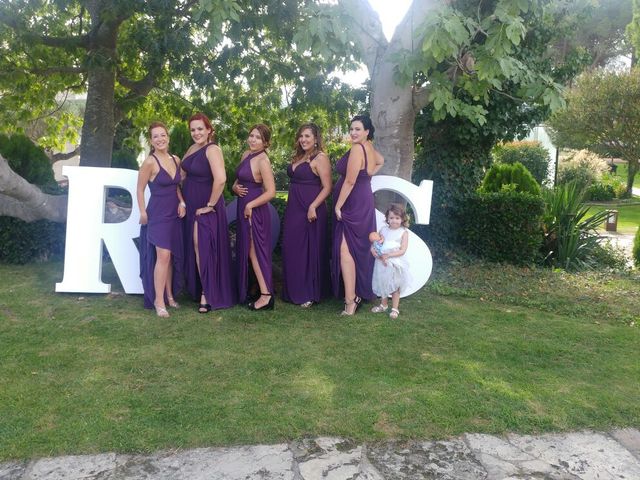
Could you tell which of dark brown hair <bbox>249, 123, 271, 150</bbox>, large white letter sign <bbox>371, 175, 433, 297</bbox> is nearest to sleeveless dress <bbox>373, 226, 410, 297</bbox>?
large white letter sign <bbox>371, 175, 433, 297</bbox>

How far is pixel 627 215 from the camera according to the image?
735 inches

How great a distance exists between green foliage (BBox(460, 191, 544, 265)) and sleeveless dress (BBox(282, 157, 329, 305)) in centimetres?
304

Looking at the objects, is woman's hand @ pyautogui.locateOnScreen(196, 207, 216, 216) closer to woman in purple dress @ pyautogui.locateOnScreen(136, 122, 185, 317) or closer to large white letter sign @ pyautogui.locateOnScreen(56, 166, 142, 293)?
woman in purple dress @ pyautogui.locateOnScreen(136, 122, 185, 317)

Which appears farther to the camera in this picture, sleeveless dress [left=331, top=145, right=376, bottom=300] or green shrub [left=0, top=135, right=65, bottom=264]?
green shrub [left=0, top=135, right=65, bottom=264]

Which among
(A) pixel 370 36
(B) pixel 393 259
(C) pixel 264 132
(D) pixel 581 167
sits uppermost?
(D) pixel 581 167

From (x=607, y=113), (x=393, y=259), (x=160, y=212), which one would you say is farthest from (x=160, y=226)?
(x=607, y=113)

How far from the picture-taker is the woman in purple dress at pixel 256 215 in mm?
5543

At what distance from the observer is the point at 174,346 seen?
4656mm

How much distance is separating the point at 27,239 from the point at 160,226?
103 inches

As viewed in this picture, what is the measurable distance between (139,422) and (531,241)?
6046 mm

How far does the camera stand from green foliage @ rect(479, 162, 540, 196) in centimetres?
905

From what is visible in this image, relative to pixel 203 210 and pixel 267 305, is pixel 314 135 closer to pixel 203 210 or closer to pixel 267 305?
pixel 203 210

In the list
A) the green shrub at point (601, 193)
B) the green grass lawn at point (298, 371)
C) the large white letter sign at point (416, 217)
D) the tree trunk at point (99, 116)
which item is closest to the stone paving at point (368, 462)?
the green grass lawn at point (298, 371)

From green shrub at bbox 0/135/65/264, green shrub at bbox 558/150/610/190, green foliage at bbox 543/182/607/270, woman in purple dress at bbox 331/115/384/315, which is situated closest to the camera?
woman in purple dress at bbox 331/115/384/315
